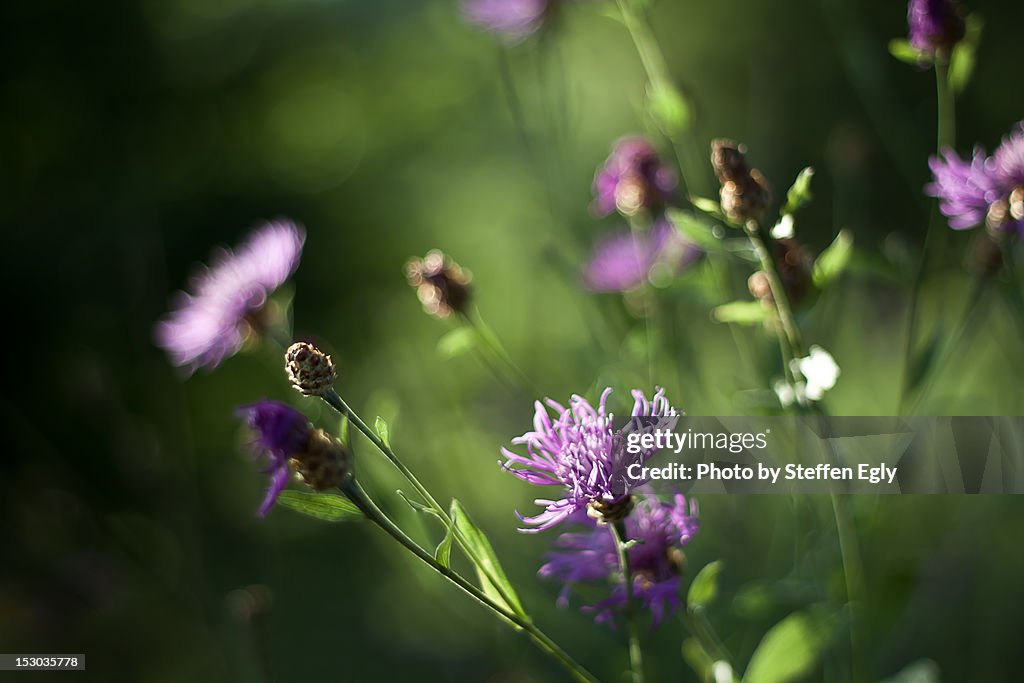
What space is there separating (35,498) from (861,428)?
0.89 meters

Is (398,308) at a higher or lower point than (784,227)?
higher

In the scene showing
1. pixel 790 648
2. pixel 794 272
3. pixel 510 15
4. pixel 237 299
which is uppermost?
pixel 510 15

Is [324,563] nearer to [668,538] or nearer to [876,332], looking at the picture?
[876,332]

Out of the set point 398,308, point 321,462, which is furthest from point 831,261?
point 398,308

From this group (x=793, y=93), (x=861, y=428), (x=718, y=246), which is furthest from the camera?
(x=793, y=93)

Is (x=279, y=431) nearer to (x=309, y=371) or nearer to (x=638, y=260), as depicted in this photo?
(x=309, y=371)

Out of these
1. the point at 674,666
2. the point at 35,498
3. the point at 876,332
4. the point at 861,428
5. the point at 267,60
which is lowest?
the point at 674,666

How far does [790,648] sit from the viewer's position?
50 cm

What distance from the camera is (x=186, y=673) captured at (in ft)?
3.92

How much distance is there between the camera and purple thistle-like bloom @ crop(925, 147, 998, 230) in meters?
0.50

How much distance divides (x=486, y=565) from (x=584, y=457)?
0.07m

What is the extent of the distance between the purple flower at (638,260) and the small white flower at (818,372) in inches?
9.7

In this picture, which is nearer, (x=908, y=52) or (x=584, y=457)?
(x=584, y=457)

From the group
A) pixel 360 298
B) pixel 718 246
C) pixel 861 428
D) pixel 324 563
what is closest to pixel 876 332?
pixel 861 428
